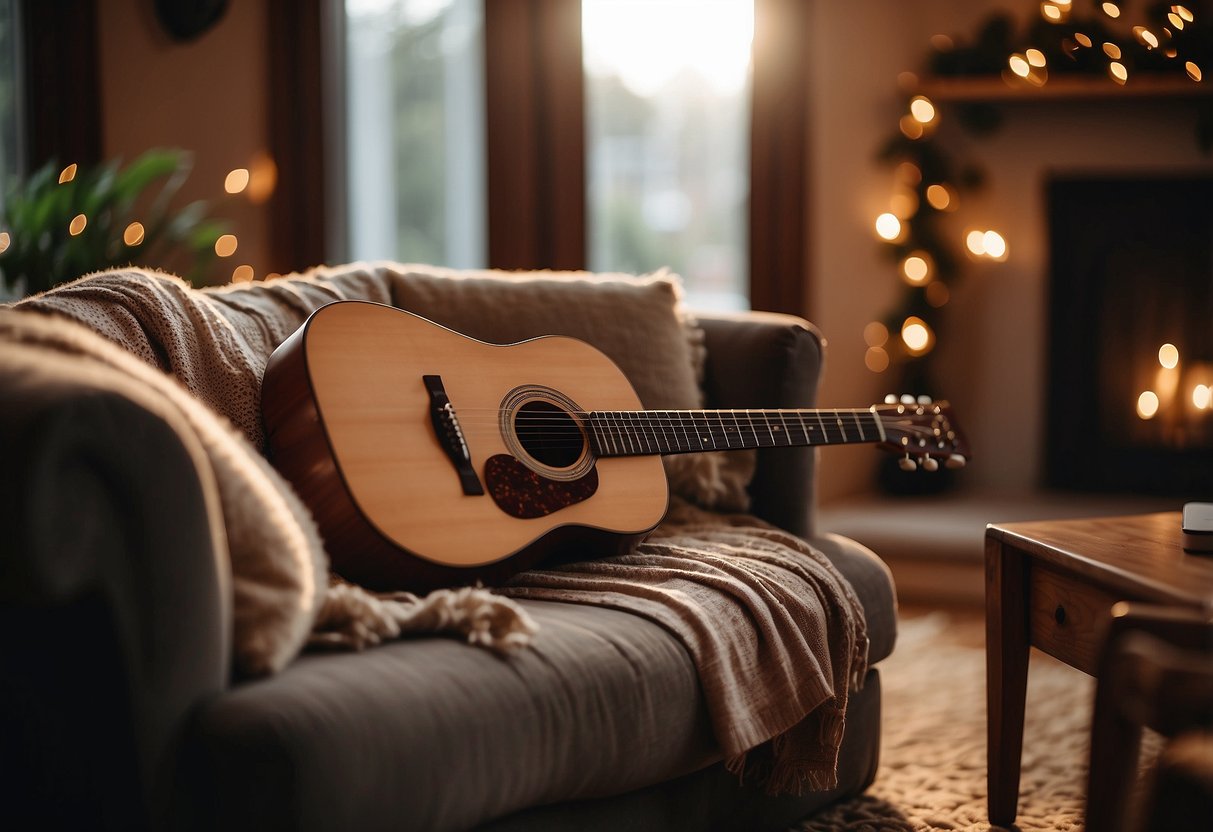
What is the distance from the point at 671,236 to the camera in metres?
3.53

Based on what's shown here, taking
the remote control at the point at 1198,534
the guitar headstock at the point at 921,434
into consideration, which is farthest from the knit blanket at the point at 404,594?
the remote control at the point at 1198,534

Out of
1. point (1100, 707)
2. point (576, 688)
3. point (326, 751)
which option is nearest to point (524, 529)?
point (576, 688)

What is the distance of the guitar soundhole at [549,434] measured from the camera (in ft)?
4.83

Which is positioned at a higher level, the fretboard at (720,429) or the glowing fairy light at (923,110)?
the glowing fairy light at (923,110)

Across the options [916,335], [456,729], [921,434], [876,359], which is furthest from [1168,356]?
[456,729]

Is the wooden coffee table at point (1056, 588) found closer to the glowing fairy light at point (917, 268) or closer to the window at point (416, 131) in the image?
the glowing fairy light at point (917, 268)

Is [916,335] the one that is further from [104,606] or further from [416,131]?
[104,606]

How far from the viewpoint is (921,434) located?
1.83 meters

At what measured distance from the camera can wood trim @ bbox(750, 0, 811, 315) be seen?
327cm

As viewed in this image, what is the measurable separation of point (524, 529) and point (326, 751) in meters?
0.47

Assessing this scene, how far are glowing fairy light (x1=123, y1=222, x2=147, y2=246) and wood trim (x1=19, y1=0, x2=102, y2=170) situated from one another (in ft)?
1.83

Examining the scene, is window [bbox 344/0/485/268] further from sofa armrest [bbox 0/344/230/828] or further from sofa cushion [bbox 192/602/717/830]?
sofa armrest [bbox 0/344/230/828]

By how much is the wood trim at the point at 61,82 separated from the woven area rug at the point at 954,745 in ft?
8.46

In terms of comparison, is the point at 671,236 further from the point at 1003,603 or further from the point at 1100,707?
the point at 1100,707
